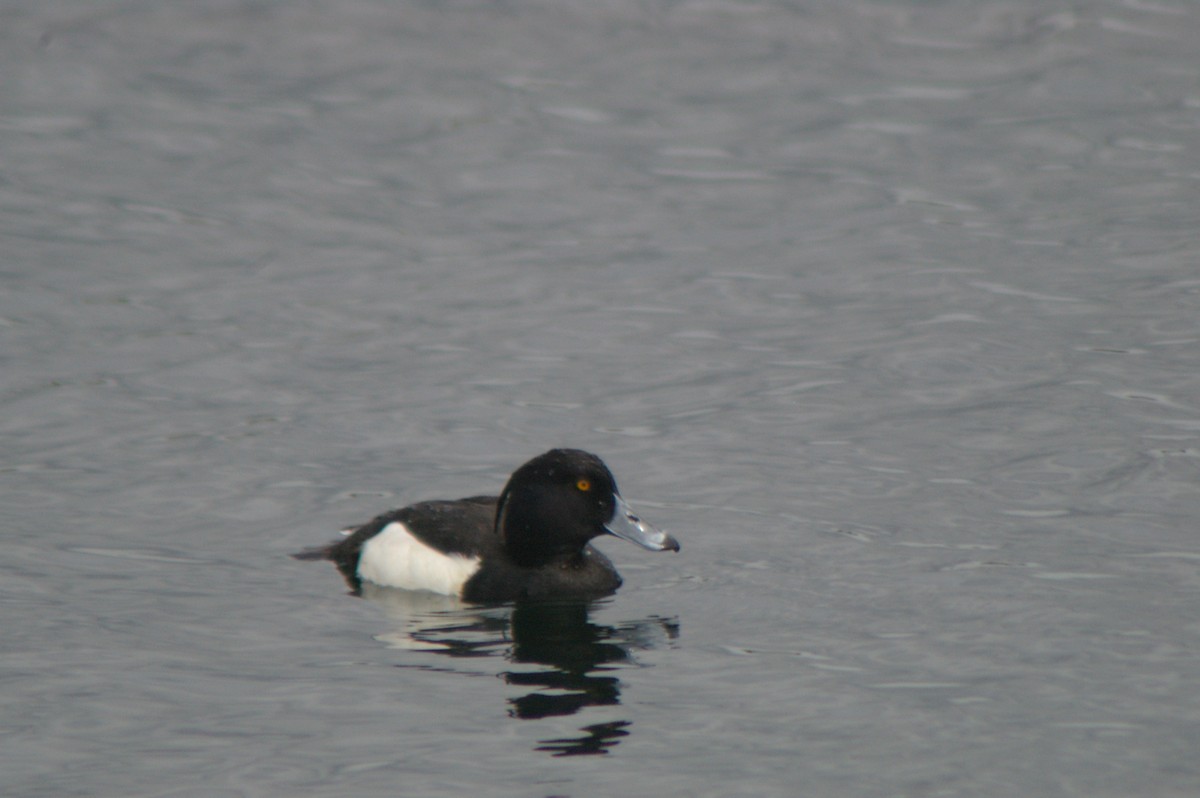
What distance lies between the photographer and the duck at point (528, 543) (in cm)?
898

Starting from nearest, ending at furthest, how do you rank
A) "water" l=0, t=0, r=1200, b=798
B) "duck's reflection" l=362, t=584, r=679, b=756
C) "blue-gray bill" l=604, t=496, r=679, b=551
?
"water" l=0, t=0, r=1200, b=798 < "duck's reflection" l=362, t=584, r=679, b=756 < "blue-gray bill" l=604, t=496, r=679, b=551

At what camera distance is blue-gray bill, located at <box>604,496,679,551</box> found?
8844 mm

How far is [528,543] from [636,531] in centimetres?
53

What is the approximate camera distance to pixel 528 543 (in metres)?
9.01

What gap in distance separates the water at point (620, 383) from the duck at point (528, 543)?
21cm

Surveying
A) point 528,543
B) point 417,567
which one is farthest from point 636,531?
point 417,567

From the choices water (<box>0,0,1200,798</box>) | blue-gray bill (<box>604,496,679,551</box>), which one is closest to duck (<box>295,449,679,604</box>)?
blue-gray bill (<box>604,496,679,551</box>)

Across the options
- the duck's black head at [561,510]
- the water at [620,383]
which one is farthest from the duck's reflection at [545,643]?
the duck's black head at [561,510]

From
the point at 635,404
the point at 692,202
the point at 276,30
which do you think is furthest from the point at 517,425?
the point at 276,30

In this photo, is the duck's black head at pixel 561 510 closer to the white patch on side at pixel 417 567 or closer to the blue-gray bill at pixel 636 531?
the blue-gray bill at pixel 636 531

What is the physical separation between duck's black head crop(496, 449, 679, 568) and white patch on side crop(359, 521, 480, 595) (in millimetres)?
280

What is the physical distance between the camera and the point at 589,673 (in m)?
7.80

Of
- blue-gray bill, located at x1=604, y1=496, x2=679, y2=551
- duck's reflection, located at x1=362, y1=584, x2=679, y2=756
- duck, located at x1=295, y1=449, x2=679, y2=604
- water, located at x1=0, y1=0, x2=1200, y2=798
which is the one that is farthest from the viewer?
duck, located at x1=295, y1=449, x2=679, y2=604

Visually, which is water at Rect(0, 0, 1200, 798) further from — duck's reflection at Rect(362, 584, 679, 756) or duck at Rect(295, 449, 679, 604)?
duck at Rect(295, 449, 679, 604)
